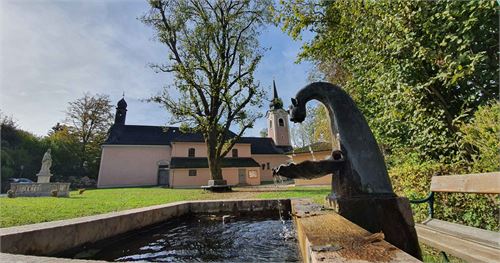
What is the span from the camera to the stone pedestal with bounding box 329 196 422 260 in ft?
7.56

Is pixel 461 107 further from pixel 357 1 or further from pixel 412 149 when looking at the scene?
pixel 357 1

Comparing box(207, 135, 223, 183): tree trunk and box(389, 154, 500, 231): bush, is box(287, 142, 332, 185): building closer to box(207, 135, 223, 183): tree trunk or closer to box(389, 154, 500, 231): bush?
box(207, 135, 223, 183): tree trunk

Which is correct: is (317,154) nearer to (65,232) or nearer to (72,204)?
(72,204)

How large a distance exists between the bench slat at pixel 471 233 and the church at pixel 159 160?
96.0 ft

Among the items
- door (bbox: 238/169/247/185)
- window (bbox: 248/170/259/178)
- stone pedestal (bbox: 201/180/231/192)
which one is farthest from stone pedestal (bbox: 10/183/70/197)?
window (bbox: 248/170/259/178)

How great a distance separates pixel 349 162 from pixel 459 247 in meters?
1.21

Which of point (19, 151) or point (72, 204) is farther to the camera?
point (19, 151)

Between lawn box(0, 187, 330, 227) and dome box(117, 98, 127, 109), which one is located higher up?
dome box(117, 98, 127, 109)

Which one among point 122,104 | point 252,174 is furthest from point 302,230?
point 122,104

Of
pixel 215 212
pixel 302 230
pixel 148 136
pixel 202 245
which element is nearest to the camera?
pixel 302 230

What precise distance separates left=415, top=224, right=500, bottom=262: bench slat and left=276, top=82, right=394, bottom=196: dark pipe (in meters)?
0.73

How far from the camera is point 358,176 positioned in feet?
8.20

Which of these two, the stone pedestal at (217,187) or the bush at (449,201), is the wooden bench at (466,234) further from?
the stone pedestal at (217,187)

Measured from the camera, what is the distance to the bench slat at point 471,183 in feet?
7.18
